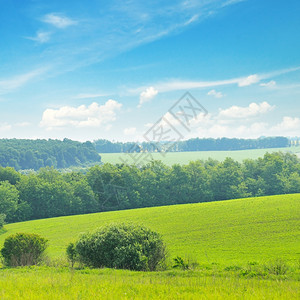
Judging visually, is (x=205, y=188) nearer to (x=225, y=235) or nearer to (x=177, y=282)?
(x=225, y=235)

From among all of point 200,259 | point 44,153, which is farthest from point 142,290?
point 44,153

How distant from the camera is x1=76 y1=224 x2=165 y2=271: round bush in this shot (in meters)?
15.8

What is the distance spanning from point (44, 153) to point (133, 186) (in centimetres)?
10594

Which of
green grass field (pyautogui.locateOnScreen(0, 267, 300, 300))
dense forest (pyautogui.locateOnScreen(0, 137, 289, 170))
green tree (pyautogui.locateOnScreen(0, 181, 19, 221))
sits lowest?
green tree (pyautogui.locateOnScreen(0, 181, 19, 221))

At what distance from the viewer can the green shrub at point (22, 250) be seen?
17734 mm

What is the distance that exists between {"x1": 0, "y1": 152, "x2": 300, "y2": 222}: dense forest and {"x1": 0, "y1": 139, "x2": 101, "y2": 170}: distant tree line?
81730mm

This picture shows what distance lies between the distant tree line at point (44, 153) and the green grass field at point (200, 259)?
368 ft

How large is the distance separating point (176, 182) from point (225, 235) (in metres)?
49.6

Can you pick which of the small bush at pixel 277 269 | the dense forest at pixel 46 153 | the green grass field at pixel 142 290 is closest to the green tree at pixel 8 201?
the green grass field at pixel 142 290

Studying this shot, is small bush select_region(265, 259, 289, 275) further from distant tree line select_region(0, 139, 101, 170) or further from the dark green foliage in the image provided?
distant tree line select_region(0, 139, 101, 170)

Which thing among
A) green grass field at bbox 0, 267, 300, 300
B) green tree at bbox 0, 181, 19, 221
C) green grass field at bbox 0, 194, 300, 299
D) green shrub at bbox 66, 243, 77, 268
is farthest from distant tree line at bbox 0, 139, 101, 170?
green grass field at bbox 0, 267, 300, 300

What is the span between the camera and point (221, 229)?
39.0 metres

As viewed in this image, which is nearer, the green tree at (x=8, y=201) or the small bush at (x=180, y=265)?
the small bush at (x=180, y=265)

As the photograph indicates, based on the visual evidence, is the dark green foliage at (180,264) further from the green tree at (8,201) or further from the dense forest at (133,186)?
the dense forest at (133,186)
